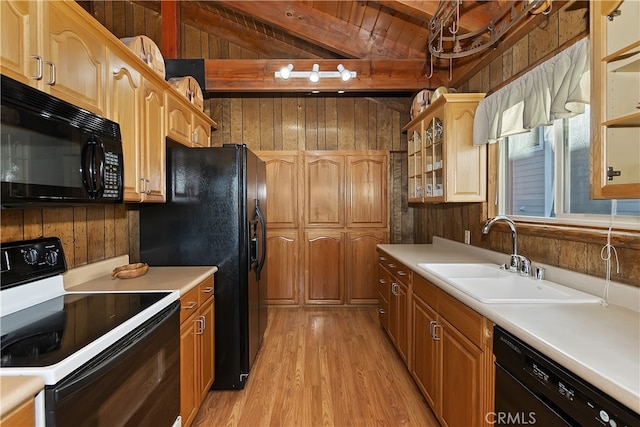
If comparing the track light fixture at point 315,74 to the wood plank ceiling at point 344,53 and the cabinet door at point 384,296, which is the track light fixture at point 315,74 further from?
the cabinet door at point 384,296

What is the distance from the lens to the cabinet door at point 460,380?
144 centimetres

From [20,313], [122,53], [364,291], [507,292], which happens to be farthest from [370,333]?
[122,53]

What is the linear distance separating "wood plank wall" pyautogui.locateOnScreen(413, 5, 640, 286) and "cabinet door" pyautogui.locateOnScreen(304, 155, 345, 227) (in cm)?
157

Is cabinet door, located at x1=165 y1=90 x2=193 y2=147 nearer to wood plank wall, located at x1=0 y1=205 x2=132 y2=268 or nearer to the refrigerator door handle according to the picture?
wood plank wall, located at x1=0 y1=205 x2=132 y2=268

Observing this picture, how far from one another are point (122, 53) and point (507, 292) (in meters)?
2.43

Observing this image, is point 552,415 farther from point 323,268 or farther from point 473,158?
point 323,268

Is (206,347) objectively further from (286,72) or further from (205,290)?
(286,72)

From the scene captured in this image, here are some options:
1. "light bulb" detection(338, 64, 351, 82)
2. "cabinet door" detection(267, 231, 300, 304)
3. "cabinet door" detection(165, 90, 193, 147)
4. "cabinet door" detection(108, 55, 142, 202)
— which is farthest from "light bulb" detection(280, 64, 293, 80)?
"cabinet door" detection(267, 231, 300, 304)

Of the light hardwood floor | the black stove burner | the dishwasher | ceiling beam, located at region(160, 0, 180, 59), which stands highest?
ceiling beam, located at region(160, 0, 180, 59)

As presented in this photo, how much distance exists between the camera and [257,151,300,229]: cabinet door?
418 cm

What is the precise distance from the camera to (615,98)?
1.15 m

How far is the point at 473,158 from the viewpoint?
2549 mm

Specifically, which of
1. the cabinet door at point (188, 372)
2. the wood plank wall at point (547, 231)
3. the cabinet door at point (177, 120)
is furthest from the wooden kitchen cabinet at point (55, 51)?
the wood plank wall at point (547, 231)

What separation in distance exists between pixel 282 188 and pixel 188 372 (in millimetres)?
2632
